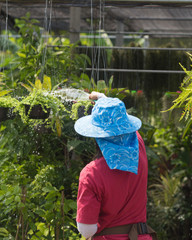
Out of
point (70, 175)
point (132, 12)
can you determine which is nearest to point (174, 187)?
point (70, 175)

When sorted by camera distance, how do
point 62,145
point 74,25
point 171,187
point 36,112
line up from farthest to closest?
point 171,187
point 74,25
point 62,145
point 36,112

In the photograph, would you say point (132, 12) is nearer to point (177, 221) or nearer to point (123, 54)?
point (123, 54)

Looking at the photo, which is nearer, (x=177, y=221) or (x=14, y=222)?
(x=14, y=222)

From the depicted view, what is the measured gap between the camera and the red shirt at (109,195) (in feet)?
5.13

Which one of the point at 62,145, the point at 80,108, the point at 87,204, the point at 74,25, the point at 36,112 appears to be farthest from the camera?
the point at 74,25

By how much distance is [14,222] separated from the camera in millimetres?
2791

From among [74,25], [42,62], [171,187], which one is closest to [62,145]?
[42,62]

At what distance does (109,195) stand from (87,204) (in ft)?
0.36

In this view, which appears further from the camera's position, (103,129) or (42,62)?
(42,62)

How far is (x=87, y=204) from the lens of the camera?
1.55 meters

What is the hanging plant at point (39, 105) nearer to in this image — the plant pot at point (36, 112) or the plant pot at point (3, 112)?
the plant pot at point (36, 112)

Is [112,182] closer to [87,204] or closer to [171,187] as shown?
[87,204]

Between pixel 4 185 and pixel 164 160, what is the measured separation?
345 cm

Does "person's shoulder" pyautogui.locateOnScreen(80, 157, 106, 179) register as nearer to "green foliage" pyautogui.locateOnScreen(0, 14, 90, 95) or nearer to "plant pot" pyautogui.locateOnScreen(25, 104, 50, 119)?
"plant pot" pyautogui.locateOnScreen(25, 104, 50, 119)
